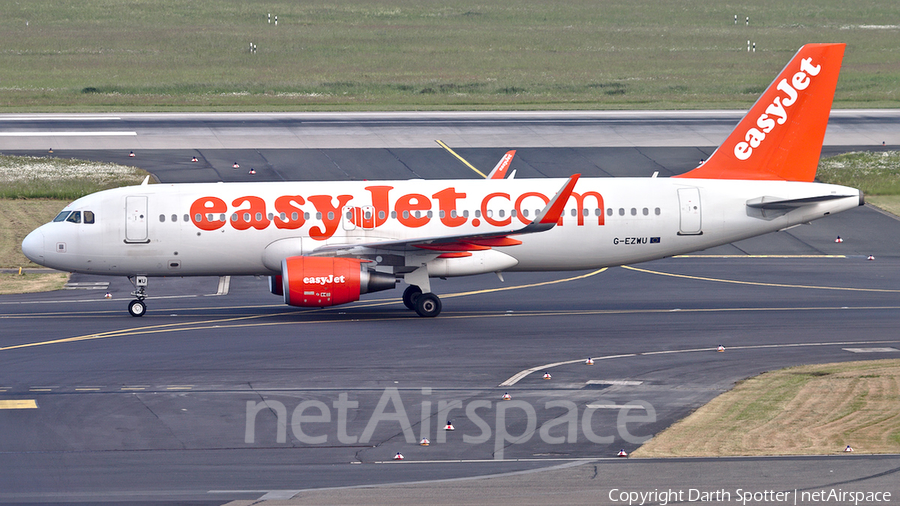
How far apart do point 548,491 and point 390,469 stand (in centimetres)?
314

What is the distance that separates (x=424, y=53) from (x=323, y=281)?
79631 mm

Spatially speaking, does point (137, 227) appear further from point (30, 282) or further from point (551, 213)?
point (551, 213)

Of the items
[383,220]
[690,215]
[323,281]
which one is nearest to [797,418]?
[690,215]

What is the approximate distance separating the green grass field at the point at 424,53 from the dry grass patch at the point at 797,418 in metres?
53.8

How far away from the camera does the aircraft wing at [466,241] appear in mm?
30578

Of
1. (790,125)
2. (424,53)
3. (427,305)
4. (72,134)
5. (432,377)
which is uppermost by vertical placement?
(424,53)

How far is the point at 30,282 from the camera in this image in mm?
39969

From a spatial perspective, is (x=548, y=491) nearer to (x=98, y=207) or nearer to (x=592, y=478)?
(x=592, y=478)

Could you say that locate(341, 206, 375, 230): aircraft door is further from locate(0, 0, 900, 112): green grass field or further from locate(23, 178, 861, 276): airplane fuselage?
locate(0, 0, 900, 112): green grass field

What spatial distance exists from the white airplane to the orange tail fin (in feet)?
0.25

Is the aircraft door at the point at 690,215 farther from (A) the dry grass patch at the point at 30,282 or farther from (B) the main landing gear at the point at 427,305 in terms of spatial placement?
(A) the dry grass patch at the point at 30,282

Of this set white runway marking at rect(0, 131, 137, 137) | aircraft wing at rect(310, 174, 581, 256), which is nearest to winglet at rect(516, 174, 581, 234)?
aircraft wing at rect(310, 174, 581, 256)

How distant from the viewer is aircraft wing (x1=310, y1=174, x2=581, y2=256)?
30578 mm

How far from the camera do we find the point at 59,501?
17.8 metres
